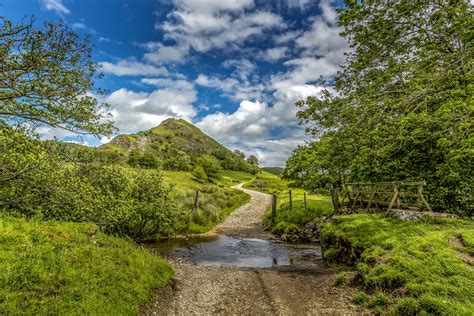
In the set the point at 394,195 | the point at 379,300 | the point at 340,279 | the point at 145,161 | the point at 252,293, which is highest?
the point at 145,161

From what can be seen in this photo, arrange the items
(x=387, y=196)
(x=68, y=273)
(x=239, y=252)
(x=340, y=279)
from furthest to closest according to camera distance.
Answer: (x=239, y=252) → (x=387, y=196) → (x=340, y=279) → (x=68, y=273)

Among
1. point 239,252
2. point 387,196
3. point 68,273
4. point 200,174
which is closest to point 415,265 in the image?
point 387,196

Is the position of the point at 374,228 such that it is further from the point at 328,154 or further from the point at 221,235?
the point at 221,235

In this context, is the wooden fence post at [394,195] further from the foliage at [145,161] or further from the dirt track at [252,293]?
the foliage at [145,161]

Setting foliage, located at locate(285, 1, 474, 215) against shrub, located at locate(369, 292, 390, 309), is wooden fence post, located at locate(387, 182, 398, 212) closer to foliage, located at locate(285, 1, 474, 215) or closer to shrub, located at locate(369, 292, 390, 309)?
foliage, located at locate(285, 1, 474, 215)

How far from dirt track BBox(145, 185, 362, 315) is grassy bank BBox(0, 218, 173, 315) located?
1.03 metres

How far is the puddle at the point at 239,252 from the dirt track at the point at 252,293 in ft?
5.39

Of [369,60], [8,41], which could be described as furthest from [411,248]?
[8,41]

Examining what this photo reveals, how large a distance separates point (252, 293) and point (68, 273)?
6.38 m

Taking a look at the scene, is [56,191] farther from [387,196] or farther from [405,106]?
[387,196]

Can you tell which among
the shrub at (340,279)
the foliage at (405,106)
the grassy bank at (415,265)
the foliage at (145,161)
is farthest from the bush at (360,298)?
the foliage at (145,161)

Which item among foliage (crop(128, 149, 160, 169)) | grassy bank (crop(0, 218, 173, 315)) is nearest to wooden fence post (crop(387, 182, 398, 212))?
grassy bank (crop(0, 218, 173, 315))

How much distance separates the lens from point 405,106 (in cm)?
969

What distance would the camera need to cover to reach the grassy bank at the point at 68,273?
19.3 feet
